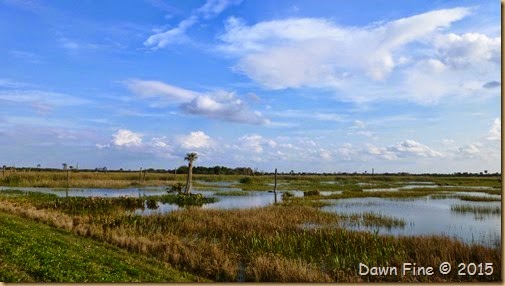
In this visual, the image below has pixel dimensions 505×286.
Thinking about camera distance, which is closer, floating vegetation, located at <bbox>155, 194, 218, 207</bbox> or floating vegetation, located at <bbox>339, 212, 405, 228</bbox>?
floating vegetation, located at <bbox>339, 212, 405, 228</bbox>

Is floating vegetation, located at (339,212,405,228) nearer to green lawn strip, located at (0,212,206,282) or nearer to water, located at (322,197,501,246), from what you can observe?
water, located at (322,197,501,246)

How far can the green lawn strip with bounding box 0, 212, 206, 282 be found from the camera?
11.0 metres

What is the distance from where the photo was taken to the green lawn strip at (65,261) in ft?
36.1

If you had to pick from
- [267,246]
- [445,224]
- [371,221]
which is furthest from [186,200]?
[267,246]

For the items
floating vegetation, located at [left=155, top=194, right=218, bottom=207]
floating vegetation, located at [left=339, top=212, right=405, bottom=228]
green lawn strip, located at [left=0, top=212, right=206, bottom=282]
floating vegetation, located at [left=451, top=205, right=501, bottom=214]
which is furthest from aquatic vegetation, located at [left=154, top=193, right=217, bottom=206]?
green lawn strip, located at [left=0, top=212, right=206, bottom=282]

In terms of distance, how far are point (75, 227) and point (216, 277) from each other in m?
8.90

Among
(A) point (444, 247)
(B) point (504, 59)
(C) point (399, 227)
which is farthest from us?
(C) point (399, 227)

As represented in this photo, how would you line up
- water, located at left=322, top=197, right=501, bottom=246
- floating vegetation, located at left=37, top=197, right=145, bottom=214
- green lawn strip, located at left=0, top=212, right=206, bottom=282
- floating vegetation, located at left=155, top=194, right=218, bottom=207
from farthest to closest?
floating vegetation, located at left=155, top=194, right=218, bottom=207, floating vegetation, located at left=37, top=197, right=145, bottom=214, water, located at left=322, top=197, right=501, bottom=246, green lawn strip, located at left=0, top=212, right=206, bottom=282

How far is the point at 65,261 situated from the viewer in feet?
40.8

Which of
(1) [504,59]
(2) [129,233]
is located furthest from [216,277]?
(1) [504,59]

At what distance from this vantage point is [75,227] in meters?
20.1

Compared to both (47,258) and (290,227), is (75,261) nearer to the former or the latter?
(47,258)

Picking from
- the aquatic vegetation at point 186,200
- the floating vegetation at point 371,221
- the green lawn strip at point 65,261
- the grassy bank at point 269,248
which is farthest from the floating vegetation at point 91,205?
the floating vegetation at point 371,221

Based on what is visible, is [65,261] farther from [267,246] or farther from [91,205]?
[91,205]
